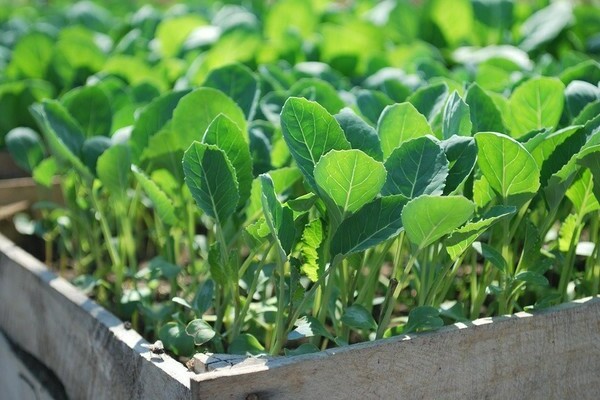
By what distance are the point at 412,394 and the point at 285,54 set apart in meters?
1.32

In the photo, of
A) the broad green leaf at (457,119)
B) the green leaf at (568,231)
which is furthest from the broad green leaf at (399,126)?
the green leaf at (568,231)

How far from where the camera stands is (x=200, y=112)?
1619 mm

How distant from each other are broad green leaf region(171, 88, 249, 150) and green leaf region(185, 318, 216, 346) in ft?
1.11

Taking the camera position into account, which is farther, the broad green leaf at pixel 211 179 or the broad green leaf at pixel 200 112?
the broad green leaf at pixel 200 112

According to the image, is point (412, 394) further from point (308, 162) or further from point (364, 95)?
point (364, 95)

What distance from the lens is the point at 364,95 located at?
174 centimetres

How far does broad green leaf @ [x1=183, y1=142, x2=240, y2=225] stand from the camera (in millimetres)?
1384

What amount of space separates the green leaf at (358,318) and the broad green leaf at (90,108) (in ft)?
2.64

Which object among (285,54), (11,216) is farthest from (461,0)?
(11,216)

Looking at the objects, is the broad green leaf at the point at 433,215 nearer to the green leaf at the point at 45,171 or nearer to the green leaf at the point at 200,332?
the green leaf at the point at 200,332

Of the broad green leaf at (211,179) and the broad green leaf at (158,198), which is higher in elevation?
the broad green leaf at (211,179)

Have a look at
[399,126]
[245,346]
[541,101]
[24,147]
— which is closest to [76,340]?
[245,346]

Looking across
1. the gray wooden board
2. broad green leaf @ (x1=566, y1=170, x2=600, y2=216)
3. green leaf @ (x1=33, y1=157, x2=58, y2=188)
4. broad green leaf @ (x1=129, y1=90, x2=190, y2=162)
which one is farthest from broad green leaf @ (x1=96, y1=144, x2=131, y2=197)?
broad green leaf @ (x1=566, y1=170, x2=600, y2=216)

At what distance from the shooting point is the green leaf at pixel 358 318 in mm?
1368
